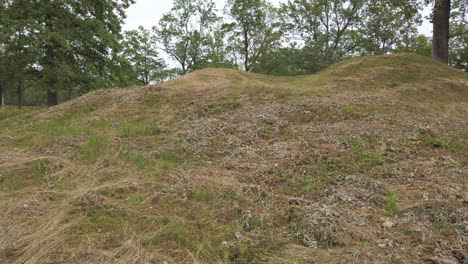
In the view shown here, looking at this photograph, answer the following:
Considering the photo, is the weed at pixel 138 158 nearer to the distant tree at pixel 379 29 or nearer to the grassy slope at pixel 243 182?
the grassy slope at pixel 243 182

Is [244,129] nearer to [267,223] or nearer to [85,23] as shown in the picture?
[267,223]

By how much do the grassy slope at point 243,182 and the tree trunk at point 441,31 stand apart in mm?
5662

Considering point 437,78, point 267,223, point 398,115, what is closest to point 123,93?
point 267,223

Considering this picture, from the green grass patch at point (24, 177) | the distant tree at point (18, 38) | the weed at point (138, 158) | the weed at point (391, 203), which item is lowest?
the weed at point (391, 203)

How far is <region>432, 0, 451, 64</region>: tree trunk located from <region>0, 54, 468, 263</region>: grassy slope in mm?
5662

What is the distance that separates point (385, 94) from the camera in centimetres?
827

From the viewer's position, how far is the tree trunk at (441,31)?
Answer: 11.7m

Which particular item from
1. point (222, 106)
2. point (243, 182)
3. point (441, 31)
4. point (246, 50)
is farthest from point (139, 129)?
point (246, 50)

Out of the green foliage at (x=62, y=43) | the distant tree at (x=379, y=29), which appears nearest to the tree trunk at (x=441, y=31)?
the distant tree at (x=379, y=29)

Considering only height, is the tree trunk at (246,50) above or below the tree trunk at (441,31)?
above

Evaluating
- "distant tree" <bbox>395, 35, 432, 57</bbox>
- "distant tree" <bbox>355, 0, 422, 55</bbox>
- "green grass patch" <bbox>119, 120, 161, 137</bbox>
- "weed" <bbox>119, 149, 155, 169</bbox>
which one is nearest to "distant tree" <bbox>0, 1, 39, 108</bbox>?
"green grass patch" <bbox>119, 120, 161, 137</bbox>

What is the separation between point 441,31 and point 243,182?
46.2ft

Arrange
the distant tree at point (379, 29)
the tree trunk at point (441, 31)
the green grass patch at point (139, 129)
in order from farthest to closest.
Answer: the distant tree at point (379, 29) < the tree trunk at point (441, 31) < the green grass patch at point (139, 129)

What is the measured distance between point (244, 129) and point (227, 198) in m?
2.90
